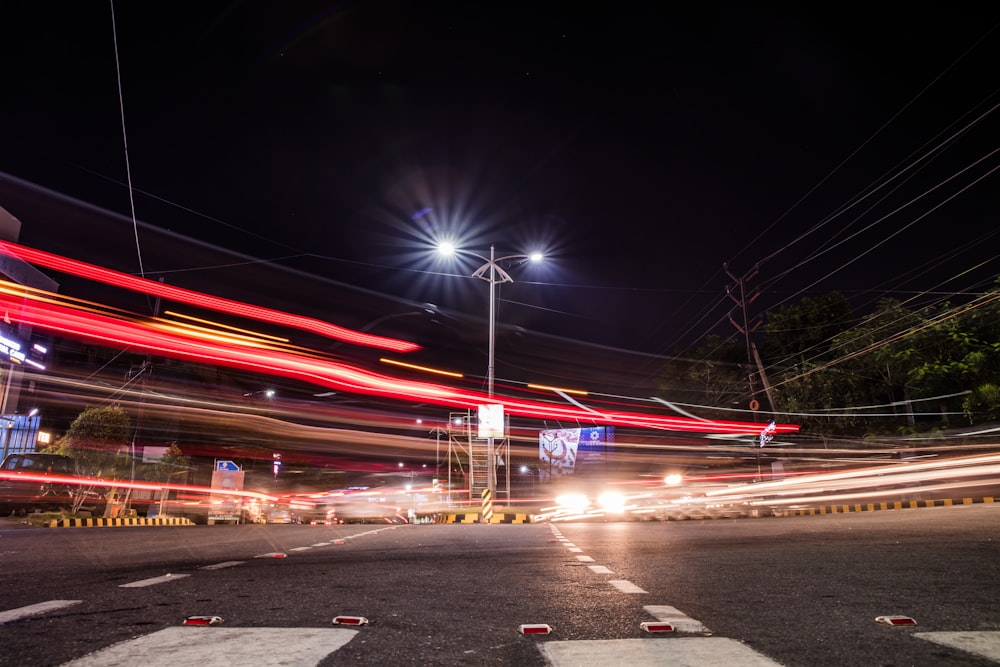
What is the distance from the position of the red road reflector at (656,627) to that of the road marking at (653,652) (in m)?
0.22

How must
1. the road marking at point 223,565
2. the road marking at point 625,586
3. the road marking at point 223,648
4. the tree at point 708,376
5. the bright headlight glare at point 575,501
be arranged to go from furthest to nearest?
the tree at point 708,376 → the bright headlight glare at point 575,501 → the road marking at point 223,565 → the road marking at point 625,586 → the road marking at point 223,648

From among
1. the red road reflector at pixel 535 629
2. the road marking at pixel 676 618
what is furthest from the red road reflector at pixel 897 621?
the red road reflector at pixel 535 629

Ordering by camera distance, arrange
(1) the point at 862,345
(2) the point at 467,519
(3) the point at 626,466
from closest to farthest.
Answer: (2) the point at 467,519, (1) the point at 862,345, (3) the point at 626,466

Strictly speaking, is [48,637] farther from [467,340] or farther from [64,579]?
[467,340]

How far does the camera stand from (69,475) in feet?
74.2

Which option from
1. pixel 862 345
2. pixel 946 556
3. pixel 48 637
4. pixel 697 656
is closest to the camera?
pixel 697 656

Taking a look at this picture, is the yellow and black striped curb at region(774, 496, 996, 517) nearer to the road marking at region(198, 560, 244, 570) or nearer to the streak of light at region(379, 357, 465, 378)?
the streak of light at region(379, 357, 465, 378)

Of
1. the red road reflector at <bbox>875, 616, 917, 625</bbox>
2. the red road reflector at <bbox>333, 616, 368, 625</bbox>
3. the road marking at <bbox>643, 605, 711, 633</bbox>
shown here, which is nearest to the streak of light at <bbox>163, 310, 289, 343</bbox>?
the red road reflector at <bbox>333, 616, 368, 625</bbox>

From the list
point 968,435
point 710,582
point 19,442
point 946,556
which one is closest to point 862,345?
point 968,435

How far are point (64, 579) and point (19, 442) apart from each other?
4077 centimetres

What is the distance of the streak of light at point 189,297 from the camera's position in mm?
13508

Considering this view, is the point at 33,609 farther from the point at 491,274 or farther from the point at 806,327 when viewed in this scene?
the point at 806,327

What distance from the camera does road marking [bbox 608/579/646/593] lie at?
472cm

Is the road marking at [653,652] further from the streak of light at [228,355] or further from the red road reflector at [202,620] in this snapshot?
the streak of light at [228,355]
